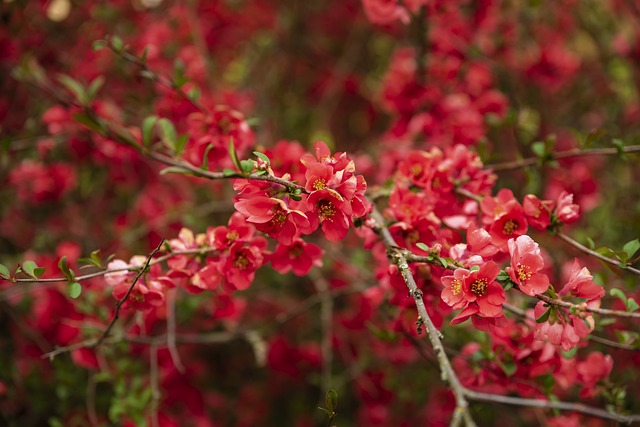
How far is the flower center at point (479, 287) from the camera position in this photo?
2.78 feet

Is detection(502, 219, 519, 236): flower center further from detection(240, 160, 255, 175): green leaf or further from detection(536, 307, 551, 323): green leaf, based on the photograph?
detection(240, 160, 255, 175): green leaf

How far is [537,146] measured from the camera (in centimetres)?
128

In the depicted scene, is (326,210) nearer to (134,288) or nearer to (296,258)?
(296,258)

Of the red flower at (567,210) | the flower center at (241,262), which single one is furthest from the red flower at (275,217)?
the red flower at (567,210)

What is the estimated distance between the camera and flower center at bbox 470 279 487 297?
2.78 feet

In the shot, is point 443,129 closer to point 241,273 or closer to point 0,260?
point 241,273

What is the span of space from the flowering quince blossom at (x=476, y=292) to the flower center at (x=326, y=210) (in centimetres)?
21

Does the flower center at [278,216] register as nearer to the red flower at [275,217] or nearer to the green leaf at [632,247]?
the red flower at [275,217]

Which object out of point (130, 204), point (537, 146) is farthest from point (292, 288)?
point (537, 146)

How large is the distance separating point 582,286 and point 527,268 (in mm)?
131

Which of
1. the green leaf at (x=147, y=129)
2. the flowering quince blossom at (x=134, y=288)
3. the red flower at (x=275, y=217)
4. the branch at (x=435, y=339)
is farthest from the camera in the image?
the green leaf at (x=147, y=129)

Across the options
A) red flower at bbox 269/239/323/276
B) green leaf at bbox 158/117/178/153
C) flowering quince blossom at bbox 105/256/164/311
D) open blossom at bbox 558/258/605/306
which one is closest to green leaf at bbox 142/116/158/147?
green leaf at bbox 158/117/178/153

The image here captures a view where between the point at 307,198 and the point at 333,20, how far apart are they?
93.0 inches

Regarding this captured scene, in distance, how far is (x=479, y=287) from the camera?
0.85 meters
